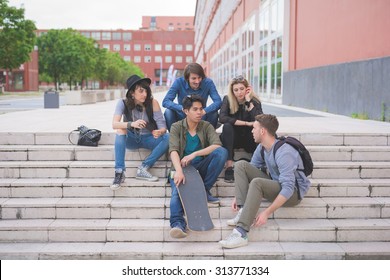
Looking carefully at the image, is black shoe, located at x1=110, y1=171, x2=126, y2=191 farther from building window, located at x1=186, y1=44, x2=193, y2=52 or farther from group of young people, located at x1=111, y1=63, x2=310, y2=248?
building window, located at x1=186, y1=44, x2=193, y2=52

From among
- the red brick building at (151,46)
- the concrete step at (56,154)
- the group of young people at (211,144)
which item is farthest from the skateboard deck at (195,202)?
the red brick building at (151,46)

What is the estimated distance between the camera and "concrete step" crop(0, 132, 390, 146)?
22.8 ft

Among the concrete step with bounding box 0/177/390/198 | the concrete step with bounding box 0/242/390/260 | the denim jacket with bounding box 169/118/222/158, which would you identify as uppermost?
the denim jacket with bounding box 169/118/222/158

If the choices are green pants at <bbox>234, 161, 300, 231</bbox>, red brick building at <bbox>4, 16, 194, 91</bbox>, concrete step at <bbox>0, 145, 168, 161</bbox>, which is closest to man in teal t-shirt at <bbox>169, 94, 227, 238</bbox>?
green pants at <bbox>234, 161, 300, 231</bbox>

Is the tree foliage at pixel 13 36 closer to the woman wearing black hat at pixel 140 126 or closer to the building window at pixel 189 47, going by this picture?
the woman wearing black hat at pixel 140 126

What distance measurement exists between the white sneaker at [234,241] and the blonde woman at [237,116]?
1.12 meters

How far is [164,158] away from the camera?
21.6ft

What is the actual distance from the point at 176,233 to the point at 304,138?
9.06ft

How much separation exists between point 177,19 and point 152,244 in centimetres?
16797

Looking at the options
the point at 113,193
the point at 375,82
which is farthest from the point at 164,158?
the point at 375,82

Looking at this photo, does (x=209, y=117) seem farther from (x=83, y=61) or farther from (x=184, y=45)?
(x=184, y=45)

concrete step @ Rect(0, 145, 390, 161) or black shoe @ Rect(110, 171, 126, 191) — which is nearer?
black shoe @ Rect(110, 171, 126, 191)

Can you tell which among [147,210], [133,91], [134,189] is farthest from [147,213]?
[133,91]

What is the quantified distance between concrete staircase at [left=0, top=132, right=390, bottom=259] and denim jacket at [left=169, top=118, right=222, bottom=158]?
601 mm
